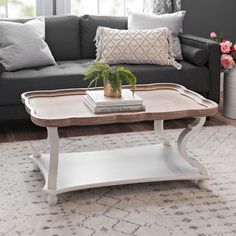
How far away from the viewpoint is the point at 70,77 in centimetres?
400

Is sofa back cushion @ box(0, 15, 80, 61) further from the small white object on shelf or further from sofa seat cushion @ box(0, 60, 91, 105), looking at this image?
the small white object on shelf

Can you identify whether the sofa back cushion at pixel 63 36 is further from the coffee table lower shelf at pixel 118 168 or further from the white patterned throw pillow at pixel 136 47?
the coffee table lower shelf at pixel 118 168

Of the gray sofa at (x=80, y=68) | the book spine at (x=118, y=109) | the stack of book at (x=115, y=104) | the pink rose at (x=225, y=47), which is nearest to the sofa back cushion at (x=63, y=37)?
the gray sofa at (x=80, y=68)

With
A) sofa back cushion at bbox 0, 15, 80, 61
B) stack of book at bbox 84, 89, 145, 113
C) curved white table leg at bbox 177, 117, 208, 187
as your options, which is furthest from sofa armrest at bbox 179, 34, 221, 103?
stack of book at bbox 84, 89, 145, 113

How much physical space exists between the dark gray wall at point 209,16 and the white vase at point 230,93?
1.22m

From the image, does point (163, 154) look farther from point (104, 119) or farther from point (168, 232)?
point (168, 232)

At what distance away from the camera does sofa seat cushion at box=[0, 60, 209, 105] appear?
3.89m

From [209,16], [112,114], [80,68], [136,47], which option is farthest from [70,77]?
[209,16]

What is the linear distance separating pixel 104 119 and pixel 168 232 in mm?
694

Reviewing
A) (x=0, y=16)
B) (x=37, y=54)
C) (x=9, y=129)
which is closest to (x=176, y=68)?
(x=37, y=54)

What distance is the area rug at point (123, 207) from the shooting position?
2.46 meters

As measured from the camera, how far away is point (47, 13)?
508 centimetres

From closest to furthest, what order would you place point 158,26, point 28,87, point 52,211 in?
point 52,211
point 28,87
point 158,26

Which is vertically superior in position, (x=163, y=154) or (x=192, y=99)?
(x=192, y=99)
